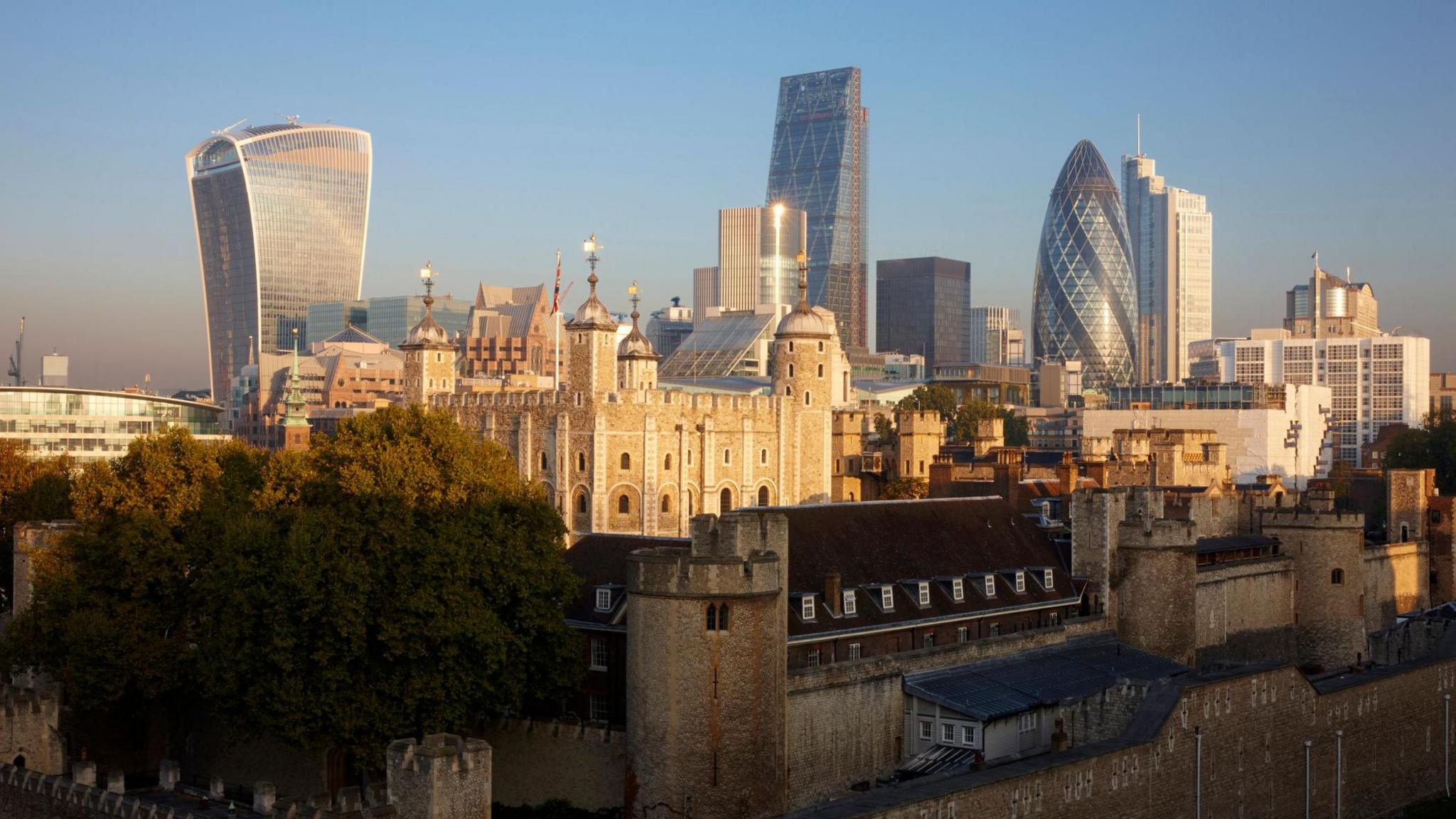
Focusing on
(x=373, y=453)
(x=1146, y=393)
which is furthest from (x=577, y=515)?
(x=1146, y=393)

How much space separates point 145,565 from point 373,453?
7.70 metres

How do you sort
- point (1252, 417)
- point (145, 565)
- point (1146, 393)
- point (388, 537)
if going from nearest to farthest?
point (388, 537) → point (145, 565) → point (1252, 417) → point (1146, 393)

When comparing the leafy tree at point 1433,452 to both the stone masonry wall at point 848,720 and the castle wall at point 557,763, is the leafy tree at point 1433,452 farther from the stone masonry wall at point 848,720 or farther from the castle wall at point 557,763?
the castle wall at point 557,763

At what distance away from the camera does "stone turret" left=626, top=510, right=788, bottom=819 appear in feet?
134

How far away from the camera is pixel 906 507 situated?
5572 centimetres

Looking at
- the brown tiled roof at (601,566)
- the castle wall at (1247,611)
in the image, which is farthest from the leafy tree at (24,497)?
the castle wall at (1247,611)

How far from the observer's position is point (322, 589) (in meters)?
44.7

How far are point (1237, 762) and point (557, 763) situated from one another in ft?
61.6

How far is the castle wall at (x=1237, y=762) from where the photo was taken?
1478 inches

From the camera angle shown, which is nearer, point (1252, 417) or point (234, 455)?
point (234, 455)

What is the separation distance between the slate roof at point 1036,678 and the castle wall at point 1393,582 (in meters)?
21.7

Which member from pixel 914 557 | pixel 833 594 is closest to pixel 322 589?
pixel 833 594

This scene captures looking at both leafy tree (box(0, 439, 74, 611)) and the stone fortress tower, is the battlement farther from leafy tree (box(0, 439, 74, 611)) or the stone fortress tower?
the stone fortress tower

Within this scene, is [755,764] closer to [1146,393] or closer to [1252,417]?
[1252,417]
